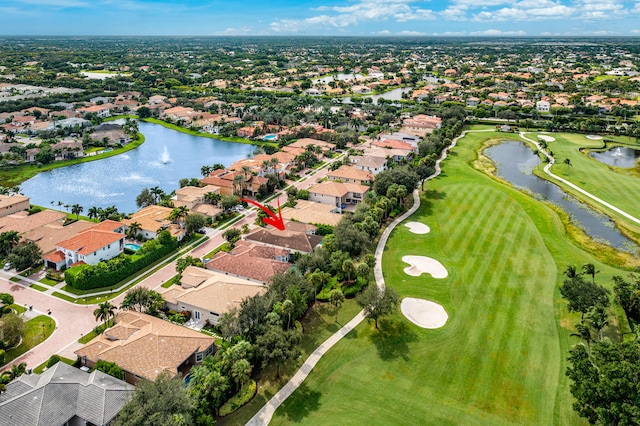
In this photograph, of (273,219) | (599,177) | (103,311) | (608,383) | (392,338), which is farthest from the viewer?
(599,177)

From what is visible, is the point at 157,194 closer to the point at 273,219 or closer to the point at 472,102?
the point at 273,219

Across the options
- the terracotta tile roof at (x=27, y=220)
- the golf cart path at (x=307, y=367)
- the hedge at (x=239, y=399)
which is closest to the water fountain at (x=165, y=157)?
the terracotta tile roof at (x=27, y=220)

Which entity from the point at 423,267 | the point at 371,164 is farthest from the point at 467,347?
the point at 371,164

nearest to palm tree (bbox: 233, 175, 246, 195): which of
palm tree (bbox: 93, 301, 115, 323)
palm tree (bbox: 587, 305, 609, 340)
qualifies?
palm tree (bbox: 93, 301, 115, 323)

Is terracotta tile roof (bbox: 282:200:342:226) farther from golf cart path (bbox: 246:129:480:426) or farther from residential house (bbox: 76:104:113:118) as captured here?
residential house (bbox: 76:104:113:118)

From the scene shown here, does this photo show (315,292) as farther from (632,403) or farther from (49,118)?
(49,118)
